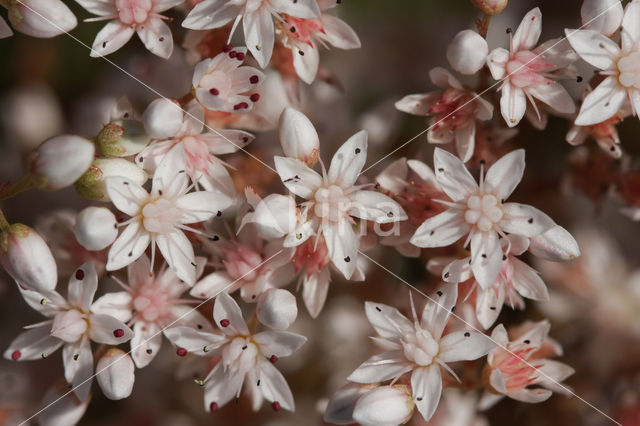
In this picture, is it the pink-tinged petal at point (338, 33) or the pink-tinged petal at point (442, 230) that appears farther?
the pink-tinged petal at point (338, 33)

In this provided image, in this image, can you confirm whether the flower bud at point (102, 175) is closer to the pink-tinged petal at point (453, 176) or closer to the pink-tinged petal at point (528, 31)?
the pink-tinged petal at point (453, 176)

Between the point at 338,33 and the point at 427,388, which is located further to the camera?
the point at 338,33

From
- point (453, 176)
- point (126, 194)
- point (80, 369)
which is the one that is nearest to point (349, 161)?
point (453, 176)

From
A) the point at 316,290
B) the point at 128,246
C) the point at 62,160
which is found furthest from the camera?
the point at 316,290

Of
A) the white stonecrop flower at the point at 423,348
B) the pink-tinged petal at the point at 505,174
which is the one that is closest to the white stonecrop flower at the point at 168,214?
the white stonecrop flower at the point at 423,348

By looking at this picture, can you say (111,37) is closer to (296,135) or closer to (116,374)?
(296,135)

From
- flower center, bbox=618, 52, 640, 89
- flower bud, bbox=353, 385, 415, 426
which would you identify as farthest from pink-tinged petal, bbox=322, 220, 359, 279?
flower center, bbox=618, 52, 640, 89

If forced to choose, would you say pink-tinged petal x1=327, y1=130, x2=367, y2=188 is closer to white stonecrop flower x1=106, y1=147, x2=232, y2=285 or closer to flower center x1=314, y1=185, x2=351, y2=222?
flower center x1=314, y1=185, x2=351, y2=222
